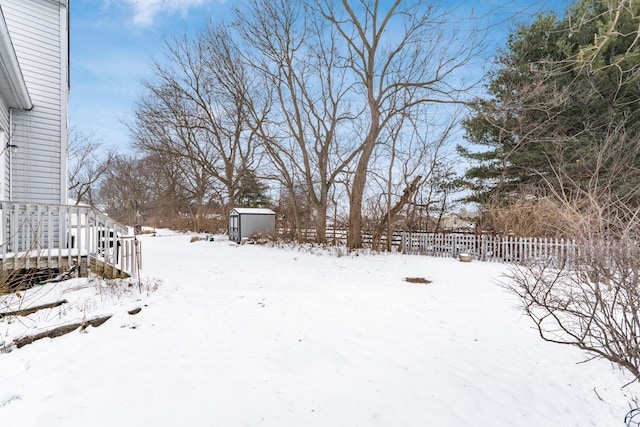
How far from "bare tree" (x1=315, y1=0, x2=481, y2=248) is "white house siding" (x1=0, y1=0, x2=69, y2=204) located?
8042mm

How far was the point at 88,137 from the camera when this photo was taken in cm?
1773

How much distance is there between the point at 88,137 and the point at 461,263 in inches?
839

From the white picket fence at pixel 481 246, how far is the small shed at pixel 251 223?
660cm

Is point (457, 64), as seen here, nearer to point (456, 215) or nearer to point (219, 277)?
point (456, 215)

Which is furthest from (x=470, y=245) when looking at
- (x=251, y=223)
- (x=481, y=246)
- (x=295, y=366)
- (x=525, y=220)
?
(x=251, y=223)

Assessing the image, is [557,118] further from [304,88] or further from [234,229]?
[234,229]

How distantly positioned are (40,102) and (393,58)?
10.6 meters

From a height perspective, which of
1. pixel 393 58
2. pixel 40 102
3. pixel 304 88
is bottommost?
pixel 40 102

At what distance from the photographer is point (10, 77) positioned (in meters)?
4.63

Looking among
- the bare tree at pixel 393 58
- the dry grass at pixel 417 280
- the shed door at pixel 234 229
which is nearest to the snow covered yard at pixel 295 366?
the dry grass at pixel 417 280

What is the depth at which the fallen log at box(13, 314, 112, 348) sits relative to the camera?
3.07m

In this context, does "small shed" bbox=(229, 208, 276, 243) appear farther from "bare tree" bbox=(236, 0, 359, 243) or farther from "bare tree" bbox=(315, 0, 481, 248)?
"bare tree" bbox=(315, 0, 481, 248)

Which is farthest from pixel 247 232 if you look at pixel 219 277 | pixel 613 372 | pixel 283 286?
pixel 613 372

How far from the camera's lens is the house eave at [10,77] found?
382 cm
